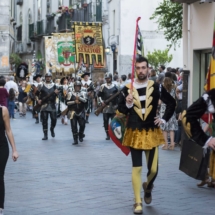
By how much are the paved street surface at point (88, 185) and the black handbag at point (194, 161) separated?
0.35m

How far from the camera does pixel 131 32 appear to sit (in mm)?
40312

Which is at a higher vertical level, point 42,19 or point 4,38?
point 42,19

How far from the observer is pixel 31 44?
216ft

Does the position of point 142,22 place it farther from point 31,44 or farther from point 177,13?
point 31,44

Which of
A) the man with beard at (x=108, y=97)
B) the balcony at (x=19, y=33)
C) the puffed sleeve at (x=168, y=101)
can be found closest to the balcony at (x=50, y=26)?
the balcony at (x=19, y=33)

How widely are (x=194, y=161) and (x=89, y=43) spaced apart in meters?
21.0

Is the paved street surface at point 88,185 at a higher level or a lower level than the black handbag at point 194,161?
lower

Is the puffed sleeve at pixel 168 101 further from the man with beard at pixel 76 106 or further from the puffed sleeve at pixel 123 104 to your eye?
the man with beard at pixel 76 106

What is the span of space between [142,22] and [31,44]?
26839 millimetres

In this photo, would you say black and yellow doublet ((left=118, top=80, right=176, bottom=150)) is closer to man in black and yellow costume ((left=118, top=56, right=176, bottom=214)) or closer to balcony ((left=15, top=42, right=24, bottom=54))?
man in black and yellow costume ((left=118, top=56, right=176, bottom=214))

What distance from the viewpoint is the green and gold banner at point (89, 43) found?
1169 inches

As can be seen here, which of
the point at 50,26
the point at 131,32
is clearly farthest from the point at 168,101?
the point at 50,26

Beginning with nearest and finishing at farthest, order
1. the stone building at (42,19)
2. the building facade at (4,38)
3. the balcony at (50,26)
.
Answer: the stone building at (42,19)
the building facade at (4,38)
the balcony at (50,26)

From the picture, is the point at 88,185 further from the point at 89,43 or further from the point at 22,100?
the point at 22,100
